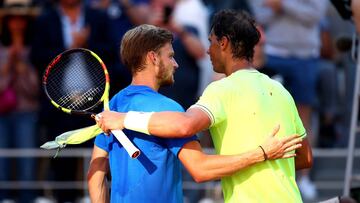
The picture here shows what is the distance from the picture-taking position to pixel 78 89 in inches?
304

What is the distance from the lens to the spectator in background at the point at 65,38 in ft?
40.4

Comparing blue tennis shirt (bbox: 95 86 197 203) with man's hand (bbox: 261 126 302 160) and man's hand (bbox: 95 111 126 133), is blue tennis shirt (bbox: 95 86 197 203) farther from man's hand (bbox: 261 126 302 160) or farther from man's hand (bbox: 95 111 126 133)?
man's hand (bbox: 261 126 302 160)

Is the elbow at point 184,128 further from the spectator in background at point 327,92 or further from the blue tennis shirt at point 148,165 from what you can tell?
the spectator in background at point 327,92

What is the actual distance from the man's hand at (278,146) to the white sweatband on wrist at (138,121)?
26.9 inches

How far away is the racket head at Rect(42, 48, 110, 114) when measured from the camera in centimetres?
725

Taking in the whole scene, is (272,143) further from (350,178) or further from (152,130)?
(350,178)

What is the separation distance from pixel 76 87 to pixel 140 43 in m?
0.98

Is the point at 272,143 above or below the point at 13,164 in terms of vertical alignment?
above

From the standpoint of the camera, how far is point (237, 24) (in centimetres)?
696

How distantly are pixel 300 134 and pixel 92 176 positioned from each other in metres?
1.31

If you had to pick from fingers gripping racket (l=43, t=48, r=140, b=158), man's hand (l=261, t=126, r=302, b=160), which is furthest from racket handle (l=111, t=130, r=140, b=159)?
man's hand (l=261, t=126, r=302, b=160)

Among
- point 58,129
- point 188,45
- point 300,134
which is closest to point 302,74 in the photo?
point 188,45

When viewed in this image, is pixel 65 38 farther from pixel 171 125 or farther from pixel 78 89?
pixel 171 125

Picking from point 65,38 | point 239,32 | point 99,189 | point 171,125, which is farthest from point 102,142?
point 65,38
